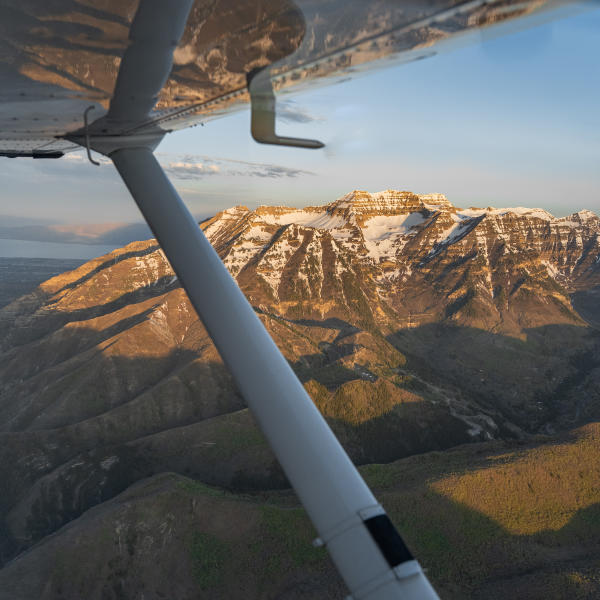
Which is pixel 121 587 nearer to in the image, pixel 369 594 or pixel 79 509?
pixel 79 509

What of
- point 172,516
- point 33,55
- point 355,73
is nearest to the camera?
point 33,55

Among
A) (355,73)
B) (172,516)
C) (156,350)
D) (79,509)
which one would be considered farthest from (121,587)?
(156,350)

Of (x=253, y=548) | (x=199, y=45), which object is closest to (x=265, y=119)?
(x=199, y=45)

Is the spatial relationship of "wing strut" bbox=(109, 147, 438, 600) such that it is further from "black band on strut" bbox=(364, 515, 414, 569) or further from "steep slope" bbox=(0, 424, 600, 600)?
"steep slope" bbox=(0, 424, 600, 600)

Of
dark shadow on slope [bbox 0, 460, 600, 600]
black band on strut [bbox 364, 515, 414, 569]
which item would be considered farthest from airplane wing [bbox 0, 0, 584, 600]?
dark shadow on slope [bbox 0, 460, 600, 600]

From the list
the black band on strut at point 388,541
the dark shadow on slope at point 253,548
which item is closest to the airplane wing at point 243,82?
the black band on strut at point 388,541

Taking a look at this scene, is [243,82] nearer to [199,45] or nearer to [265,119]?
→ [265,119]
